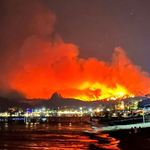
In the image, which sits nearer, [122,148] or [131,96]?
[122,148]

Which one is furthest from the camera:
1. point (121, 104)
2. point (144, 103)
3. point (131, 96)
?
point (131, 96)

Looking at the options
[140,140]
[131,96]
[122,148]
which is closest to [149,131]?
[140,140]

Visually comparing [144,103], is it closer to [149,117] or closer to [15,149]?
[149,117]

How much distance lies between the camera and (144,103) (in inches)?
1561

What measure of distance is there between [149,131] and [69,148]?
1186cm

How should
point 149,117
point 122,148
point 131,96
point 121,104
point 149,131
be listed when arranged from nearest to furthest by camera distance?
point 122,148
point 149,131
point 149,117
point 121,104
point 131,96

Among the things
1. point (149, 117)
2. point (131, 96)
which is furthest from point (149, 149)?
point (131, 96)

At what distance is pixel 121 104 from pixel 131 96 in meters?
40.9

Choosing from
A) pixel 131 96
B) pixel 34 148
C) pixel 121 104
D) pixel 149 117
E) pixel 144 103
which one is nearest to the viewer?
pixel 34 148

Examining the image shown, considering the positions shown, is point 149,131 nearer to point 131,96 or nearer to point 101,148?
point 101,148

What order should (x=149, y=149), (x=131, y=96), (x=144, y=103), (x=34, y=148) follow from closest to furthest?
1. (x=149, y=149)
2. (x=34, y=148)
3. (x=144, y=103)
4. (x=131, y=96)

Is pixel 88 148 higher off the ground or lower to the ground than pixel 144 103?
lower

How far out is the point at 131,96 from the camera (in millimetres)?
163375

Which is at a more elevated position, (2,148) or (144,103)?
(144,103)
